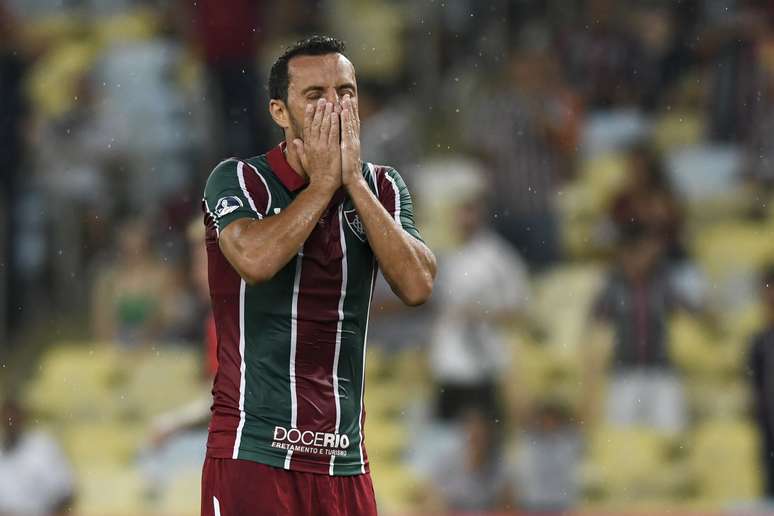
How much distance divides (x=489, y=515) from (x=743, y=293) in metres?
2.67

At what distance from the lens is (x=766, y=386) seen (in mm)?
9219

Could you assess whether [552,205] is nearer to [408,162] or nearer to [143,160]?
[408,162]

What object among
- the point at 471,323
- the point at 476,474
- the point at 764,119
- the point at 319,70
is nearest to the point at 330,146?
the point at 319,70

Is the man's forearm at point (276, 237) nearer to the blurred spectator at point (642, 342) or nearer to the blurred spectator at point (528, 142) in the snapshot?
the blurred spectator at point (642, 342)

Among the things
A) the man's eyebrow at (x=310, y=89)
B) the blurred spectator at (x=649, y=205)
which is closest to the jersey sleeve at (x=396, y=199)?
the man's eyebrow at (x=310, y=89)

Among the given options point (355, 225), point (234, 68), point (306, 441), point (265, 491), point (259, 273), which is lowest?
point (265, 491)

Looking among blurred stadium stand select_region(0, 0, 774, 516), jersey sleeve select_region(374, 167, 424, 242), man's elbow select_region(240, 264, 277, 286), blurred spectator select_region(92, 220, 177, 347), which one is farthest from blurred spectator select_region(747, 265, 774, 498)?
man's elbow select_region(240, 264, 277, 286)

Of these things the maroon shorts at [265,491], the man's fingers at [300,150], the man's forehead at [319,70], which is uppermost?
the man's forehead at [319,70]

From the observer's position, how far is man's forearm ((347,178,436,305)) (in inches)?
149

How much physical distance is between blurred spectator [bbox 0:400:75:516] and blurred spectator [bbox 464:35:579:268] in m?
3.14

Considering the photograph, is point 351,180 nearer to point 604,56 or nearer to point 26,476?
point 26,476

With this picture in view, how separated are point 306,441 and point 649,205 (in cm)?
659

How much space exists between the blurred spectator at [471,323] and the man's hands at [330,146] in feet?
18.6

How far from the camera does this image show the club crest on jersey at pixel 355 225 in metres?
3.94
